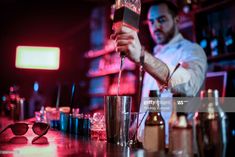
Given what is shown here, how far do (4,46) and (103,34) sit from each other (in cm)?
202

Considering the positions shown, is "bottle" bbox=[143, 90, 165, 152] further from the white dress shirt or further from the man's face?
the man's face

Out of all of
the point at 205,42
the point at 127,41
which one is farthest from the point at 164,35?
the point at 127,41

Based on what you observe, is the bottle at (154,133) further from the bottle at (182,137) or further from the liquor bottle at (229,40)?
the liquor bottle at (229,40)

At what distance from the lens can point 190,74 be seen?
6.95 feet

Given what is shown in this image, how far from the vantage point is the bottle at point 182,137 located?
93 centimetres

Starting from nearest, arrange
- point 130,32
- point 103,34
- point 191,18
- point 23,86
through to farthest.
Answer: point 130,32 → point 191,18 → point 103,34 → point 23,86

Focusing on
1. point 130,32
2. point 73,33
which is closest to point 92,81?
point 73,33

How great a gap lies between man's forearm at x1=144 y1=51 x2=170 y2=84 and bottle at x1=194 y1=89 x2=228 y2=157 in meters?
0.74

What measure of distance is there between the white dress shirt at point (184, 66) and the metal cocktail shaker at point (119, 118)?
6.8 inches

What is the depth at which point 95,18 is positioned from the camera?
5730 mm

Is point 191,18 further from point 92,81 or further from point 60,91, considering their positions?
point 92,81

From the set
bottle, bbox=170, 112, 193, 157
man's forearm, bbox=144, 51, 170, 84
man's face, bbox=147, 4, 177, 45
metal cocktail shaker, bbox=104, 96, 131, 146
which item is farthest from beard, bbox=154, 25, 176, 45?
bottle, bbox=170, 112, 193, 157

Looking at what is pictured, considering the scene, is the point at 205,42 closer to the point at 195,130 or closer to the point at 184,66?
the point at 184,66

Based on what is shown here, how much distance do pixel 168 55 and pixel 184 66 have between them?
0.55 meters
